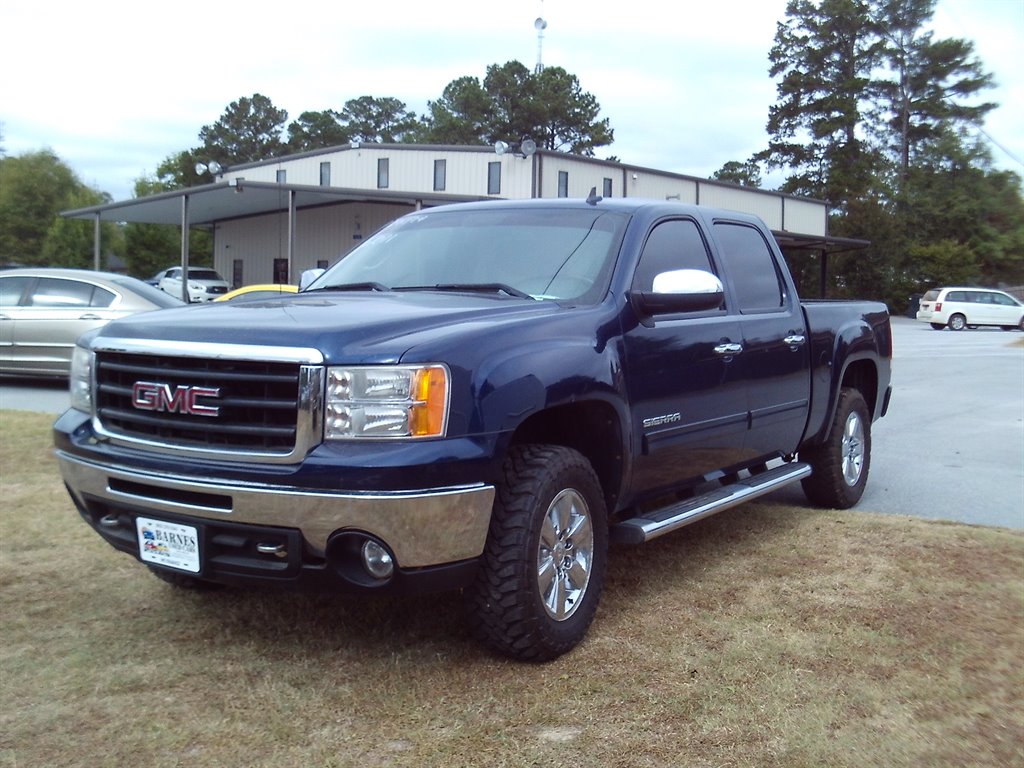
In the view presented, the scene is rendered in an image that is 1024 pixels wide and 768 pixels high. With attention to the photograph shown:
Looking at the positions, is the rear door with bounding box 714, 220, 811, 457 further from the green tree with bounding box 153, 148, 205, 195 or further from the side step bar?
the green tree with bounding box 153, 148, 205, 195

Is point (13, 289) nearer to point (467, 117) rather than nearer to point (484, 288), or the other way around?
point (484, 288)

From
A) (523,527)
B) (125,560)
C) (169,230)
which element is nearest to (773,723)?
(523,527)

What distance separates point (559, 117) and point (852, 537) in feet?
225

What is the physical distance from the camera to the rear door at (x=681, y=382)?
461 cm

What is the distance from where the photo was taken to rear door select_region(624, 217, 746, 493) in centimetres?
461

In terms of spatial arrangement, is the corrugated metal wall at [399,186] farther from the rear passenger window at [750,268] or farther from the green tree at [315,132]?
the green tree at [315,132]

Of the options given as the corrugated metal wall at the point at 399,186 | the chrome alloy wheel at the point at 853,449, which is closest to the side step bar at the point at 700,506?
the chrome alloy wheel at the point at 853,449

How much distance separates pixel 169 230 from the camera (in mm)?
55531

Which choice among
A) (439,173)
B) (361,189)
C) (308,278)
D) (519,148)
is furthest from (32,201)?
(308,278)

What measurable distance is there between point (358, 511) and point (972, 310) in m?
37.0

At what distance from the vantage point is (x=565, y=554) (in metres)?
4.12

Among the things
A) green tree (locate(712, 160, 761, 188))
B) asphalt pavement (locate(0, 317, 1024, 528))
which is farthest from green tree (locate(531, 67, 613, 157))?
asphalt pavement (locate(0, 317, 1024, 528))

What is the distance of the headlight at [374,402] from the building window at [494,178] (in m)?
34.7

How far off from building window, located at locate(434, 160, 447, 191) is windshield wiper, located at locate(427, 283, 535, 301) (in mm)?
35501
